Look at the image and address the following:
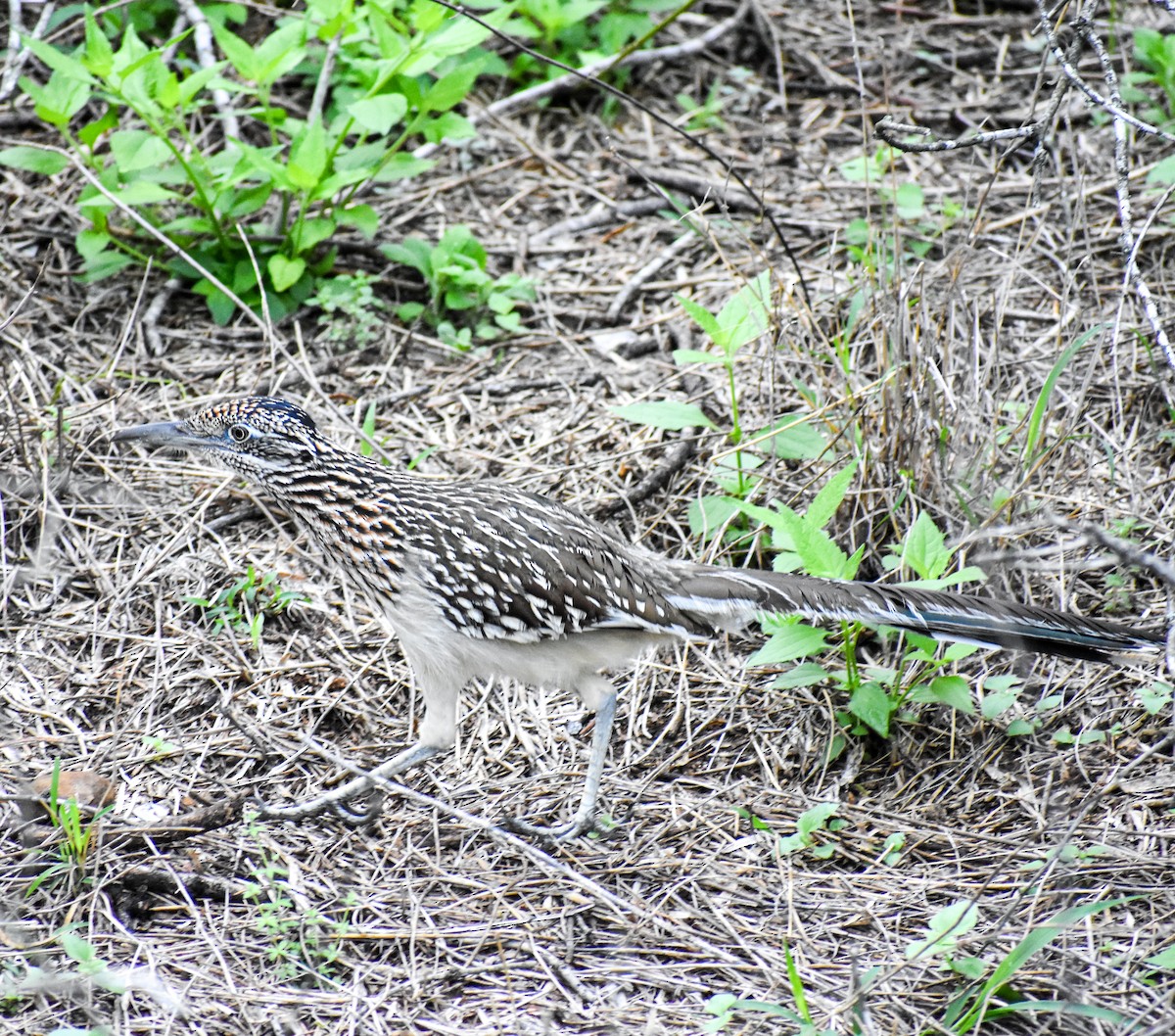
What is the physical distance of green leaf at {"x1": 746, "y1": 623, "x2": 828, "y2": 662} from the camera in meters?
4.33

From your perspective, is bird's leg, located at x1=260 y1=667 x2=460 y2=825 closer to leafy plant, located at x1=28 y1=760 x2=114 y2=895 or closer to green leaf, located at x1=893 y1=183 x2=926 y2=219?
leafy plant, located at x1=28 y1=760 x2=114 y2=895

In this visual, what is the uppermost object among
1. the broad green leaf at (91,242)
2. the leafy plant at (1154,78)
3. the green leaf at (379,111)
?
the green leaf at (379,111)

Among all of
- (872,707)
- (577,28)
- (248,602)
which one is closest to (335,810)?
(248,602)

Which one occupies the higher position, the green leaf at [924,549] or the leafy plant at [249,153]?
the leafy plant at [249,153]

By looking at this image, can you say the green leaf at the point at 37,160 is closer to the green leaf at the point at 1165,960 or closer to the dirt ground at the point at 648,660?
the dirt ground at the point at 648,660

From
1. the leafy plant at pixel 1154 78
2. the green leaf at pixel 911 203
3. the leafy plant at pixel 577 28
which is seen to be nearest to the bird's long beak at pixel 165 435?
the leafy plant at pixel 577 28

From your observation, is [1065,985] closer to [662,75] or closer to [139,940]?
[139,940]

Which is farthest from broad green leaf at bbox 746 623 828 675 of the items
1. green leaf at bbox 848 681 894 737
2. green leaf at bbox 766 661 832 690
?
green leaf at bbox 848 681 894 737

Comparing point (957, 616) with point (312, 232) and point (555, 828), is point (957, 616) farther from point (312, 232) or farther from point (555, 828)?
point (312, 232)

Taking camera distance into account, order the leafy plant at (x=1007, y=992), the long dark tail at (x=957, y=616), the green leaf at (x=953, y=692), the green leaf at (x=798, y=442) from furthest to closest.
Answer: the green leaf at (x=798, y=442) < the green leaf at (x=953, y=692) < the long dark tail at (x=957, y=616) < the leafy plant at (x=1007, y=992)

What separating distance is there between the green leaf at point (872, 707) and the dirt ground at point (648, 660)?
17 centimetres

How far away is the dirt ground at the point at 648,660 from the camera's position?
3.78 meters

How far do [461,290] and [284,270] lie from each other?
856 millimetres

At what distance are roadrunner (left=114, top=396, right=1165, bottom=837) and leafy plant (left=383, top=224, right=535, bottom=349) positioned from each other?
5.81 ft
